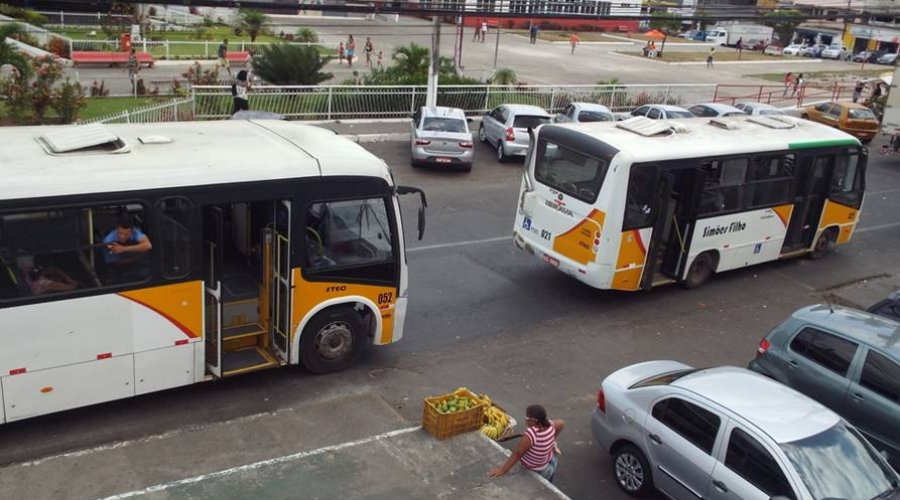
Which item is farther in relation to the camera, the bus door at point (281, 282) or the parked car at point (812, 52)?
the parked car at point (812, 52)

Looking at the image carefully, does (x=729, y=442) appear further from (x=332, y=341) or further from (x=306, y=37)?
(x=306, y=37)

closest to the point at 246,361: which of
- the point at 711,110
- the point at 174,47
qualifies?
the point at 711,110

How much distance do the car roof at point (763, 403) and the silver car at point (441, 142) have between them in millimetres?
12612

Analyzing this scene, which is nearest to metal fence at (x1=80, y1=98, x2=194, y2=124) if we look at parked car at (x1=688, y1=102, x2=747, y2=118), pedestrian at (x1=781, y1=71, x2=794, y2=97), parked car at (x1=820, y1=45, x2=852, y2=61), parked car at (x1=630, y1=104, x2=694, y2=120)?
parked car at (x1=630, y1=104, x2=694, y2=120)

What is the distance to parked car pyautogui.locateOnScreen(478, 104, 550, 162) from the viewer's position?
22328 millimetres

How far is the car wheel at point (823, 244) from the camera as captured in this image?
54.5 feet

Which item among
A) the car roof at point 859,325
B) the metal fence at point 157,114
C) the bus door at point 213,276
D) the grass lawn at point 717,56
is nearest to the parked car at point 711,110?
the metal fence at point 157,114

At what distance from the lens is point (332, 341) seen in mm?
10234

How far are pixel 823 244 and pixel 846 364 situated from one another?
27.2 feet

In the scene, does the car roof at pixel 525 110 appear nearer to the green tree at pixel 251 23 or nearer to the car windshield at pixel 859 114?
the car windshield at pixel 859 114

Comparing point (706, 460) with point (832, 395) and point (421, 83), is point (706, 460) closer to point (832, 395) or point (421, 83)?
point (832, 395)

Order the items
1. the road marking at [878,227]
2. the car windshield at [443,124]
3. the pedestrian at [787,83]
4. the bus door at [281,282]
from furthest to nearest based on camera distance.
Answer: the pedestrian at [787,83] → the car windshield at [443,124] → the road marking at [878,227] → the bus door at [281,282]

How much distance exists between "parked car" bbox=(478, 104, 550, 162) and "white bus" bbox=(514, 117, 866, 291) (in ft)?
24.5

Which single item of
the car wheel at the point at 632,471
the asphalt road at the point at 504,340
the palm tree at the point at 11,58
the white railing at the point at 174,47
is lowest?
the asphalt road at the point at 504,340
